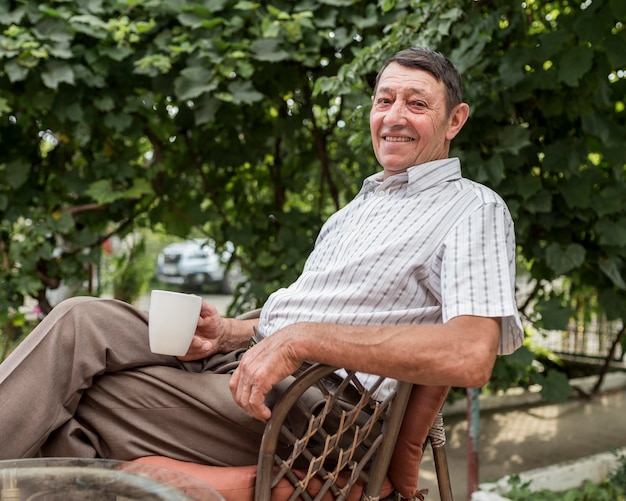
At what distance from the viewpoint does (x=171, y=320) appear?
1411 millimetres

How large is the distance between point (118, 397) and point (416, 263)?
0.66 m

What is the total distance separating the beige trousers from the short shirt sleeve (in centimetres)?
42

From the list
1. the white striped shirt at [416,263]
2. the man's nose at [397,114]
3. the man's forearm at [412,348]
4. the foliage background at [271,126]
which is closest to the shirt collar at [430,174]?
the white striped shirt at [416,263]

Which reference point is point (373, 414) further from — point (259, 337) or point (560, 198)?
point (560, 198)

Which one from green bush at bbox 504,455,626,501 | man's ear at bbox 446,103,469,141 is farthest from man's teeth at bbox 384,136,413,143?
green bush at bbox 504,455,626,501

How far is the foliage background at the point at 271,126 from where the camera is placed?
2.64 meters

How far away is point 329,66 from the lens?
3.16 metres

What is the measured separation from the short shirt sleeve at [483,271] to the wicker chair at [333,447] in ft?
0.58

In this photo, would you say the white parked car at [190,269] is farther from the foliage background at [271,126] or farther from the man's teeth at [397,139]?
the man's teeth at [397,139]

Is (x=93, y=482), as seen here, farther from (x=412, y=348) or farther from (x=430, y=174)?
(x=430, y=174)

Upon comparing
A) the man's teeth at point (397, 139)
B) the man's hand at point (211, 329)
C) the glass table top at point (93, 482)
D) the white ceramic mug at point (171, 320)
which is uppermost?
the man's teeth at point (397, 139)

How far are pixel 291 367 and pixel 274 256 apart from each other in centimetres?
214

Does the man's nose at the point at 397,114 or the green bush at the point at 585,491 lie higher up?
the man's nose at the point at 397,114

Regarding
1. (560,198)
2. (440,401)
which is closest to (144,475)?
(440,401)
